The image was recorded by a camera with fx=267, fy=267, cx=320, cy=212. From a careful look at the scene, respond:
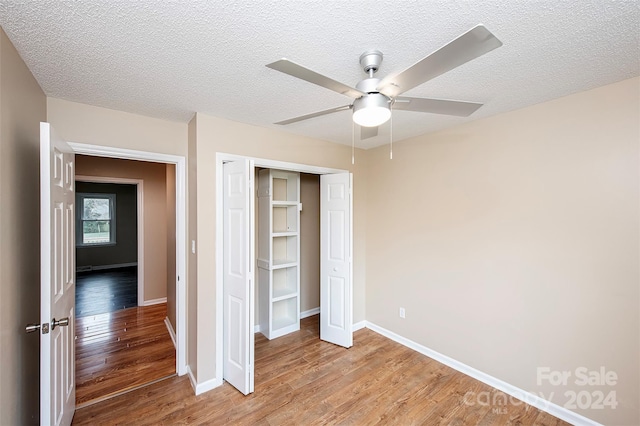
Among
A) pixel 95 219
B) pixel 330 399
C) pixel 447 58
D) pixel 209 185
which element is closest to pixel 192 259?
pixel 209 185

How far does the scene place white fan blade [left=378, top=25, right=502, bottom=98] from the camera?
898mm

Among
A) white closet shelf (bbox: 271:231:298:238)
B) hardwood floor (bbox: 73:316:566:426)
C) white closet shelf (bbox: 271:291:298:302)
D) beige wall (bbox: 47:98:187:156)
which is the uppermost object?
beige wall (bbox: 47:98:187:156)

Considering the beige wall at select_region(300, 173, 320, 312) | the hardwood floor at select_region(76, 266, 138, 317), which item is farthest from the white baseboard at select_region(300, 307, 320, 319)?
the hardwood floor at select_region(76, 266, 138, 317)

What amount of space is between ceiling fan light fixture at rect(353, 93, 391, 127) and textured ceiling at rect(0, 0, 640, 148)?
12.2 inches

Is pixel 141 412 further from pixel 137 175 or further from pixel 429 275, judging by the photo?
pixel 137 175

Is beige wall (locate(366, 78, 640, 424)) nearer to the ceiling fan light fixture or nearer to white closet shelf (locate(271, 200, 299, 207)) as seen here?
white closet shelf (locate(271, 200, 299, 207))

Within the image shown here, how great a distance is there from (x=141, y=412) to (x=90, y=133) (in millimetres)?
2292

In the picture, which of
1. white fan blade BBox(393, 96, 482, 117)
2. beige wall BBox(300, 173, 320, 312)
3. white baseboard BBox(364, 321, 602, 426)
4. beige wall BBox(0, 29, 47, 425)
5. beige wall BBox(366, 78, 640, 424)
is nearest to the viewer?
beige wall BBox(0, 29, 47, 425)

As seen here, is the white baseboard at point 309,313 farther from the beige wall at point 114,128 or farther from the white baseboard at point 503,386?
the beige wall at point 114,128

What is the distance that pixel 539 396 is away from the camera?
2.19 m

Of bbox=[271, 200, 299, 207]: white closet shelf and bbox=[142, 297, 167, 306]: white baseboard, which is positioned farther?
bbox=[142, 297, 167, 306]: white baseboard

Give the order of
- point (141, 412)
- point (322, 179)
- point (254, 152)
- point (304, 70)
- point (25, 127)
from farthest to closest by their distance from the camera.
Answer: point (322, 179), point (254, 152), point (141, 412), point (25, 127), point (304, 70)

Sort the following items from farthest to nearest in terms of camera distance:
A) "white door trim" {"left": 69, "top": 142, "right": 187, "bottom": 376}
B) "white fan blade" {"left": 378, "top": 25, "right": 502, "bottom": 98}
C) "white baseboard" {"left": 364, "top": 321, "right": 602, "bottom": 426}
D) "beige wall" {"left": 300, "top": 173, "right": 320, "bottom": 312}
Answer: "beige wall" {"left": 300, "top": 173, "right": 320, "bottom": 312} → "white door trim" {"left": 69, "top": 142, "right": 187, "bottom": 376} → "white baseboard" {"left": 364, "top": 321, "right": 602, "bottom": 426} → "white fan blade" {"left": 378, "top": 25, "right": 502, "bottom": 98}

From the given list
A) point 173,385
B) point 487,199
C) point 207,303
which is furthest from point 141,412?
point 487,199
